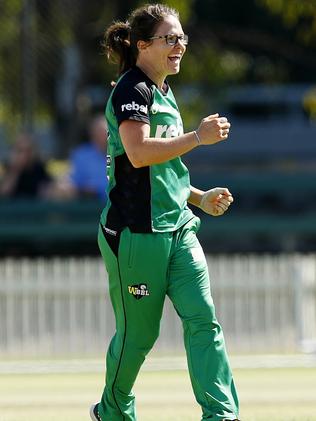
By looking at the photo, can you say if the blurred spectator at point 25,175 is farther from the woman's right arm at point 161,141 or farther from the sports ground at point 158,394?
the woman's right arm at point 161,141

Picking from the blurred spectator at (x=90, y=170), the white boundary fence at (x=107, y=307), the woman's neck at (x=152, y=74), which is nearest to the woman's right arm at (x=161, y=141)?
the woman's neck at (x=152, y=74)

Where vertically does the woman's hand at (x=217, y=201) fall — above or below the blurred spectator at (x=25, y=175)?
below

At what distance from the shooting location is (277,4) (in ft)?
55.4

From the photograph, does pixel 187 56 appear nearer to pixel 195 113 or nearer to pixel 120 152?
pixel 195 113

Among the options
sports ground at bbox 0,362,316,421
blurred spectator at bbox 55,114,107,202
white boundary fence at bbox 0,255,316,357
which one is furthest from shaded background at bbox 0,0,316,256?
sports ground at bbox 0,362,316,421

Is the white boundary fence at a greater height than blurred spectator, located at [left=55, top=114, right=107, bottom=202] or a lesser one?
lesser

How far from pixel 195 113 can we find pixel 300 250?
1052 cm

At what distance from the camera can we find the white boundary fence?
1268 centimetres

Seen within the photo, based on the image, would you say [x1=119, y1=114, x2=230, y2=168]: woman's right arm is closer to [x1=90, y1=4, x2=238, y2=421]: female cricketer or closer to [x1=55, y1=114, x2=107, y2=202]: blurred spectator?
[x1=90, y1=4, x2=238, y2=421]: female cricketer

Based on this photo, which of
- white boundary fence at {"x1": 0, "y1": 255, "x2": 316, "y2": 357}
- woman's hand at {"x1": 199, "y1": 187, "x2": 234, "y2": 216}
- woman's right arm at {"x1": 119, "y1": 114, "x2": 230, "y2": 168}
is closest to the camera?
woman's right arm at {"x1": 119, "y1": 114, "x2": 230, "y2": 168}

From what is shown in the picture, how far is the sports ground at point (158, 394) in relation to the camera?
301 inches

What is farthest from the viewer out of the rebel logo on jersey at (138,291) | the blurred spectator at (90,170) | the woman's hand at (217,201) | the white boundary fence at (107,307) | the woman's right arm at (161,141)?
the blurred spectator at (90,170)

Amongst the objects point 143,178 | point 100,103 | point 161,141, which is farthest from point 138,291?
point 100,103

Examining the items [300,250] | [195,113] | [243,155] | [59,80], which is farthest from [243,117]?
[300,250]
